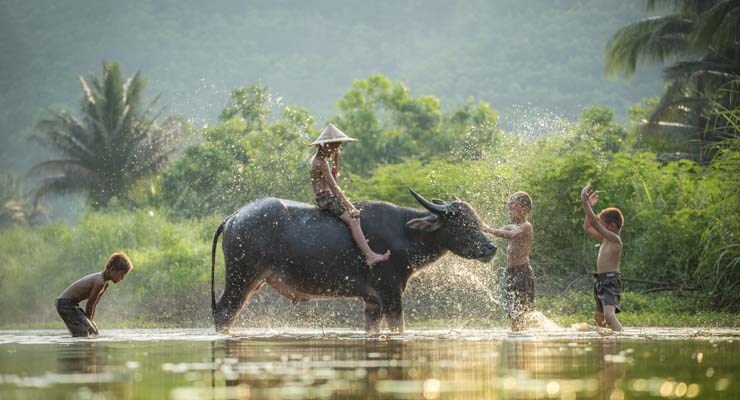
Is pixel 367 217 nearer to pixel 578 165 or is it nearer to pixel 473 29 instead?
pixel 578 165

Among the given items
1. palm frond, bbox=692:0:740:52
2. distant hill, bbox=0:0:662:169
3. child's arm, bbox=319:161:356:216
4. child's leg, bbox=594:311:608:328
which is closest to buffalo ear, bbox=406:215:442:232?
child's arm, bbox=319:161:356:216

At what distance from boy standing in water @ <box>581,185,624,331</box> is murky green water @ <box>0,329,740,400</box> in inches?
35.2

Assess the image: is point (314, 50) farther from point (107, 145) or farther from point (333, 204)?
point (333, 204)

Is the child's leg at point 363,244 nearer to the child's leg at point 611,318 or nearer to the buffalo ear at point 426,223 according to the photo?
the buffalo ear at point 426,223

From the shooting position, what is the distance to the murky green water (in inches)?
237

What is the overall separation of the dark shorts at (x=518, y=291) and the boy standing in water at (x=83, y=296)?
436cm

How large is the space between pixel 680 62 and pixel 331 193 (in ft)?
85.9

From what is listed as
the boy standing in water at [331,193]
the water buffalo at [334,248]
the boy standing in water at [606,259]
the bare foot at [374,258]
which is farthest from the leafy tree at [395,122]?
the boy standing in water at [606,259]

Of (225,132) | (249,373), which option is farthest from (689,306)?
(225,132)

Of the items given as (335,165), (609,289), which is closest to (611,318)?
(609,289)

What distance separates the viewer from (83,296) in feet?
45.4

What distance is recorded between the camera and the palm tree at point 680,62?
1334 inches

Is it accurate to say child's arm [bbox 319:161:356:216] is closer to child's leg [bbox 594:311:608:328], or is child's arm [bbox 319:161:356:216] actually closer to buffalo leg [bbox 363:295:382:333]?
buffalo leg [bbox 363:295:382:333]

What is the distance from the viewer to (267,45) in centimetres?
12950
